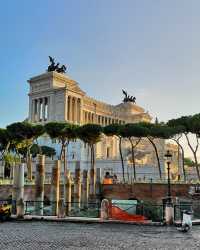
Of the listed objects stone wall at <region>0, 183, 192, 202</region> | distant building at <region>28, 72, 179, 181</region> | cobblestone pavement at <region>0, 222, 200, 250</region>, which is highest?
distant building at <region>28, 72, 179, 181</region>

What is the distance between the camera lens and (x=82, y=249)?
15.1 m

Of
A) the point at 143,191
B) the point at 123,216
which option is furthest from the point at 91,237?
the point at 143,191

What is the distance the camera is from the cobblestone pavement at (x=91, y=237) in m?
16.1

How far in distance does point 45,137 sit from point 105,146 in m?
18.7

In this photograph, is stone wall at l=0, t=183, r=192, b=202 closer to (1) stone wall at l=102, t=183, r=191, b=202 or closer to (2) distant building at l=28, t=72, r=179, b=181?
(1) stone wall at l=102, t=183, r=191, b=202

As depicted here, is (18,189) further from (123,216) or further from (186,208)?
(186,208)

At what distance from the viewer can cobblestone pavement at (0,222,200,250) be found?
52.8 ft

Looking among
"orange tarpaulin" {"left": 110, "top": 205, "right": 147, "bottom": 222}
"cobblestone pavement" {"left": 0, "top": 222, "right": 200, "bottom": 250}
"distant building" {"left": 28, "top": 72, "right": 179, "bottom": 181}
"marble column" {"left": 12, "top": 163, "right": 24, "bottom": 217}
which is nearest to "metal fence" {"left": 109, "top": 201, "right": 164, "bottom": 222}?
"orange tarpaulin" {"left": 110, "top": 205, "right": 147, "bottom": 222}

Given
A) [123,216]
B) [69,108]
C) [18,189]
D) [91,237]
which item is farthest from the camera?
[69,108]

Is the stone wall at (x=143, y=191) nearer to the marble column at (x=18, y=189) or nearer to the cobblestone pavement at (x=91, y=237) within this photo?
the marble column at (x=18, y=189)

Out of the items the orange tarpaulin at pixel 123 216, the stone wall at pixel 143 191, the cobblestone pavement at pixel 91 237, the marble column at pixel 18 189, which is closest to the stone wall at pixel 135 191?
the stone wall at pixel 143 191

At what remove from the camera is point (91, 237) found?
18562mm

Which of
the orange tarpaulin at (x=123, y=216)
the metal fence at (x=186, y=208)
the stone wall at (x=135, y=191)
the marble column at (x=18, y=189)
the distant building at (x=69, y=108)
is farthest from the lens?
the distant building at (x=69, y=108)

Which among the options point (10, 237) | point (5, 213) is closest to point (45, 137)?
point (5, 213)
